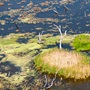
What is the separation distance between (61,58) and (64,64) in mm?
989

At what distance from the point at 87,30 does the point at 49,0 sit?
22.5 metres

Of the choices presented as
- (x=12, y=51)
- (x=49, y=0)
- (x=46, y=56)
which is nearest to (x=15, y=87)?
(x=46, y=56)

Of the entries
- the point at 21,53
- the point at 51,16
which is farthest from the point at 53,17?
the point at 21,53

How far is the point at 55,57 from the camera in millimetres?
36625

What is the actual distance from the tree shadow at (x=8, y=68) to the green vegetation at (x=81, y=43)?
967cm

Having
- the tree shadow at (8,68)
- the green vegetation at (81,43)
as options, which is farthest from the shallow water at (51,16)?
the tree shadow at (8,68)

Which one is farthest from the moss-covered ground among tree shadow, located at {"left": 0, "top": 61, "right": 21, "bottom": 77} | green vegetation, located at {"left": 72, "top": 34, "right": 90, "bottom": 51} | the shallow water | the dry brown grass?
the shallow water

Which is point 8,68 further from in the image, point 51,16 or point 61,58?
point 51,16

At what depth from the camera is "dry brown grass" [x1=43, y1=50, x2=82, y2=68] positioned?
3566 cm

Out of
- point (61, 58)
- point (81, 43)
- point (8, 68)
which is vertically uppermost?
point (61, 58)

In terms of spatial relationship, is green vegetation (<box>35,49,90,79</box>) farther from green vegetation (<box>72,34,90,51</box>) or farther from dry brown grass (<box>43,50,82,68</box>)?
green vegetation (<box>72,34,90,51</box>)

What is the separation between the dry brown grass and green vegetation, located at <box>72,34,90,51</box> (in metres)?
5.36

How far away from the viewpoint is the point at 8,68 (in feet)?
125

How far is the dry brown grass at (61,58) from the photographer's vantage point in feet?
117
